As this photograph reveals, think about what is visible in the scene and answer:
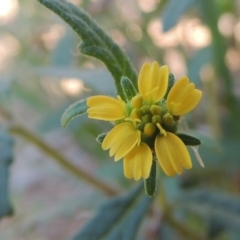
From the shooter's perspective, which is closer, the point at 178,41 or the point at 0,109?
the point at 0,109

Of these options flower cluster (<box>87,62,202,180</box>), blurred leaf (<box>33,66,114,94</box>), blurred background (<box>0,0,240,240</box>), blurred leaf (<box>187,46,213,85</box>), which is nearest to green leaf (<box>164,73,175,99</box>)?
flower cluster (<box>87,62,202,180</box>)

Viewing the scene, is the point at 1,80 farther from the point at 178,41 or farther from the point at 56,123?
the point at 178,41

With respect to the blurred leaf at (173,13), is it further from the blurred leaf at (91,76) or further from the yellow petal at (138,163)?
the yellow petal at (138,163)

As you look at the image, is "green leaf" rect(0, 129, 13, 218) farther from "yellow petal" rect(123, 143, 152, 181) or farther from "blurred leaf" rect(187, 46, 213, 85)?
"blurred leaf" rect(187, 46, 213, 85)

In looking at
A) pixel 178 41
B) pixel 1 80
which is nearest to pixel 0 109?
pixel 1 80

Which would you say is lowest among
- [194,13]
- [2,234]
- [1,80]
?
[2,234]

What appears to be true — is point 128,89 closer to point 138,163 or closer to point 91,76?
point 138,163
